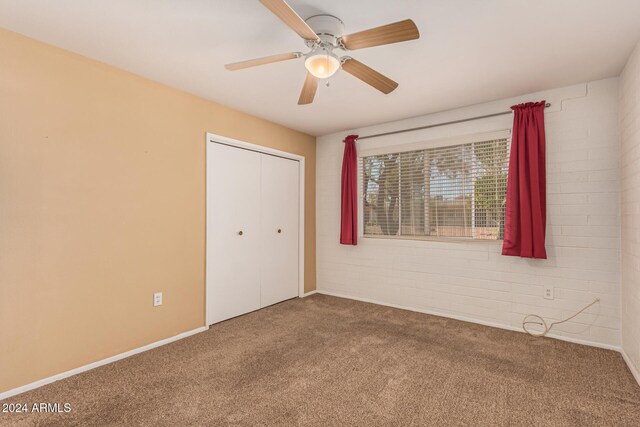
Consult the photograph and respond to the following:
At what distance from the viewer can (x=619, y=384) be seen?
7.09ft

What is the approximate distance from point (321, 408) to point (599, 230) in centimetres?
280

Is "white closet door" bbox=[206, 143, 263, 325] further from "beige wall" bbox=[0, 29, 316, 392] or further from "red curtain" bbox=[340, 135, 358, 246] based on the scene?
"red curtain" bbox=[340, 135, 358, 246]

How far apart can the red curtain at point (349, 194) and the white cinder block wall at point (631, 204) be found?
261cm

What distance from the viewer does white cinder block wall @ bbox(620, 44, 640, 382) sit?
2.23 m

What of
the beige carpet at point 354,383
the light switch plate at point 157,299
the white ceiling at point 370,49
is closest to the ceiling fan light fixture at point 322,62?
the white ceiling at point 370,49

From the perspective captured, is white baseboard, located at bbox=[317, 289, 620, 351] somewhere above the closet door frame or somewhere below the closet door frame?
below

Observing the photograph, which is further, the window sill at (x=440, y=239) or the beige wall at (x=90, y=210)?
the window sill at (x=440, y=239)

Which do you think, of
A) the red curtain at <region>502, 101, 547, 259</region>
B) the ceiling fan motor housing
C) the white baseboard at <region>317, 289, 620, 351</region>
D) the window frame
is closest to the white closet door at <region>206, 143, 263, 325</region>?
the white baseboard at <region>317, 289, 620, 351</region>

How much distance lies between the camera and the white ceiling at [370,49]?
183cm

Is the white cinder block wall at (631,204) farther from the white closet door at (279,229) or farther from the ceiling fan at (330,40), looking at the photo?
the white closet door at (279,229)

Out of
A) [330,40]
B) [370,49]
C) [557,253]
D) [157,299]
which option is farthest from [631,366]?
[157,299]

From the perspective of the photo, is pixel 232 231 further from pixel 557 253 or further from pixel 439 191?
pixel 557 253

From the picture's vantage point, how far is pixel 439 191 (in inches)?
145

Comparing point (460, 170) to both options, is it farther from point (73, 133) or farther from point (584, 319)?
point (73, 133)
